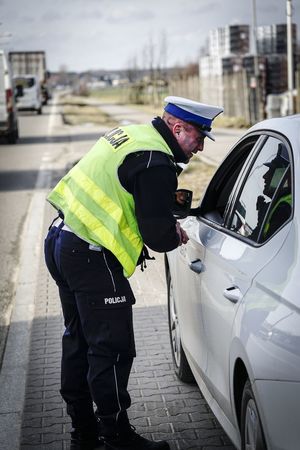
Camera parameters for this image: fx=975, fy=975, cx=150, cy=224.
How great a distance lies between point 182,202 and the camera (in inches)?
192

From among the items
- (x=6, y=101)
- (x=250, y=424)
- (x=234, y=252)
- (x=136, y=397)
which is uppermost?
(x=6, y=101)

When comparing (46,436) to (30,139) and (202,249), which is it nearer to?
(202,249)

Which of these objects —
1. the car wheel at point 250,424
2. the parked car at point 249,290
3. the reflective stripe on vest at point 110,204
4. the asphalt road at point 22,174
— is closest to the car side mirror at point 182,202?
the parked car at point 249,290

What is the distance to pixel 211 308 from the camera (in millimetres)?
4199

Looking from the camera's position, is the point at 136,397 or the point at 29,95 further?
the point at 29,95

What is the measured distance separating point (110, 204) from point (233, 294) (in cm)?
85

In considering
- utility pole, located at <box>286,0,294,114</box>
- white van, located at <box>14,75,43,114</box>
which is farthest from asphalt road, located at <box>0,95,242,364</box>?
white van, located at <box>14,75,43,114</box>

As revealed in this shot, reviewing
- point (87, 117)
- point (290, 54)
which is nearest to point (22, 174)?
point (290, 54)

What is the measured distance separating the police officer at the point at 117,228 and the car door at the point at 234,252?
0.81ft

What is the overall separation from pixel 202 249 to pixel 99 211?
A: 0.57 meters

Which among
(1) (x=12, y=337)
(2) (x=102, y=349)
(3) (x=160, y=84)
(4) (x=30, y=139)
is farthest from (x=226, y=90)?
(2) (x=102, y=349)

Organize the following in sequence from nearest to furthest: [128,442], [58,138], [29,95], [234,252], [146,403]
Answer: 1. [234,252]
2. [128,442]
3. [146,403]
4. [58,138]
5. [29,95]

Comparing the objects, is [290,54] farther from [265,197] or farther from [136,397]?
[265,197]

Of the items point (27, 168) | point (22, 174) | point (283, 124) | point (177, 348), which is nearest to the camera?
point (283, 124)
